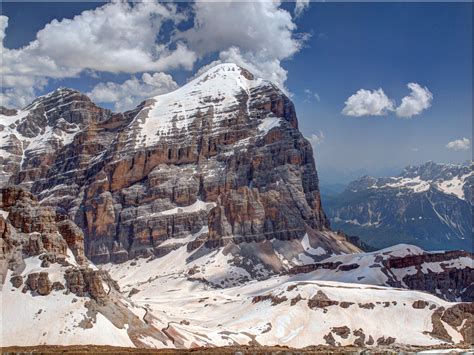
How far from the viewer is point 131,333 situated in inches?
5556

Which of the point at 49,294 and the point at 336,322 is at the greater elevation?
the point at 49,294

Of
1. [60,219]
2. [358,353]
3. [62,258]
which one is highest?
[60,219]

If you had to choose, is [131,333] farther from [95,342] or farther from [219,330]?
[219,330]

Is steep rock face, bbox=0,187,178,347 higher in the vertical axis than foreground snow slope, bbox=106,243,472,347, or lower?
higher

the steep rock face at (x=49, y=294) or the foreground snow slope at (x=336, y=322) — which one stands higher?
the steep rock face at (x=49, y=294)

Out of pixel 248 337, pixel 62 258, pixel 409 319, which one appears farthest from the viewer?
pixel 409 319

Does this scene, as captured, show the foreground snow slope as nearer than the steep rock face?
No

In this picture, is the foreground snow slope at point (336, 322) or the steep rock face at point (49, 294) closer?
the steep rock face at point (49, 294)

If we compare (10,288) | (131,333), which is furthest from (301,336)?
(10,288)

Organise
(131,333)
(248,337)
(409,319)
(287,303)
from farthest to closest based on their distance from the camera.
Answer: (287,303)
(409,319)
(248,337)
(131,333)

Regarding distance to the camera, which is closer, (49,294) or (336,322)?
(49,294)

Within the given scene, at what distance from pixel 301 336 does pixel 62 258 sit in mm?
69641

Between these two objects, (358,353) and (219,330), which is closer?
(358,353)

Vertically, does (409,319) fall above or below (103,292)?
below
